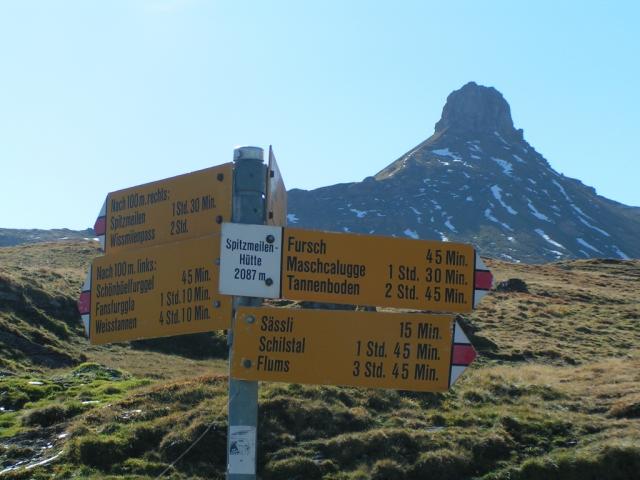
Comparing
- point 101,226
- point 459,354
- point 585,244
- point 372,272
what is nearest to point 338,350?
point 372,272

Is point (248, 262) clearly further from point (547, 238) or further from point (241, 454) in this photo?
point (547, 238)

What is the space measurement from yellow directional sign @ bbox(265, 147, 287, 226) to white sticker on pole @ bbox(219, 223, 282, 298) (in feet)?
0.87

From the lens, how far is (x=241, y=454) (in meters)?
5.39

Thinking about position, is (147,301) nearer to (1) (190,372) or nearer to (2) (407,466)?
(2) (407,466)

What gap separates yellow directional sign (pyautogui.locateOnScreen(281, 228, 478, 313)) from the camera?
5.73m

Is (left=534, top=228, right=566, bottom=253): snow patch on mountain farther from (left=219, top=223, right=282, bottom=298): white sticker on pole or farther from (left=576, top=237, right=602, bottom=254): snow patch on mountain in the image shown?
(left=219, top=223, right=282, bottom=298): white sticker on pole

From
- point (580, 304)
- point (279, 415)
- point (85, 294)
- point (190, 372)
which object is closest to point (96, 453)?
point (279, 415)

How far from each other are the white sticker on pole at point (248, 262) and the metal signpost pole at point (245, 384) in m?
0.11

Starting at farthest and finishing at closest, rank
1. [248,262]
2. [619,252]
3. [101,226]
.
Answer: [619,252] → [101,226] → [248,262]

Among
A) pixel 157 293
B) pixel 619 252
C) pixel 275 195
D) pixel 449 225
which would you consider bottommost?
pixel 157 293

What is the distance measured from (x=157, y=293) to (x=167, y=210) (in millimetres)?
633

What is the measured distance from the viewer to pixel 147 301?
6055 millimetres

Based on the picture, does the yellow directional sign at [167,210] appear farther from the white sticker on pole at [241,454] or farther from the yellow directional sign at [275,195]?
the white sticker on pole at [241,454]

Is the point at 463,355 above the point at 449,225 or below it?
below
